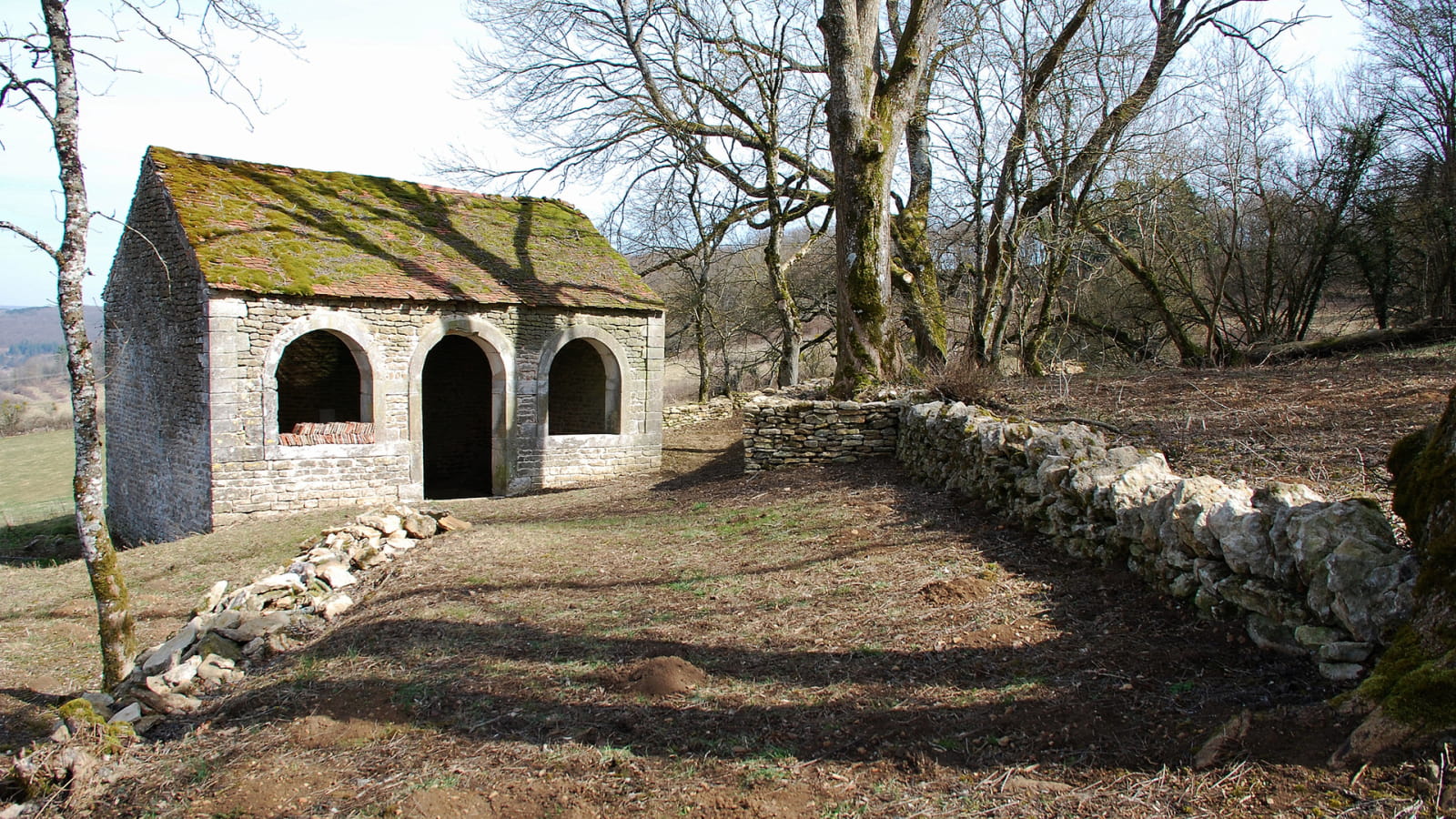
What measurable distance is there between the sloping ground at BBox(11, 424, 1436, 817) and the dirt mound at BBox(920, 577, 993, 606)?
24 millimetres

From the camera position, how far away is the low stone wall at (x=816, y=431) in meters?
9.87

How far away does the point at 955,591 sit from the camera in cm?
489

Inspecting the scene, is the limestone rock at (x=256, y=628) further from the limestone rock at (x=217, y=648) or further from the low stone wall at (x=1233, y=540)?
the low stone wall at (x=1233, y=540)

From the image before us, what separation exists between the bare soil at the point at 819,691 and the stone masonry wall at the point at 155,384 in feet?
22.7

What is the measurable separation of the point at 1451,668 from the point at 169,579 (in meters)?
11.0

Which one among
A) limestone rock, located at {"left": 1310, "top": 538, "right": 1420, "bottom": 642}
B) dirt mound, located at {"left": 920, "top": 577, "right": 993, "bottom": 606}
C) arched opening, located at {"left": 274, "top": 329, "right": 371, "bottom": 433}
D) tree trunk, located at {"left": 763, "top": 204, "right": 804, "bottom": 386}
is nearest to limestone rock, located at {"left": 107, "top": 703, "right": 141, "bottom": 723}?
dirt mound, located at {"left": 920, "top": 577, "right": 993, "bottom": 606}

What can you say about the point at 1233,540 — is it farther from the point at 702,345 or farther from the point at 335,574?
the point at 702,345

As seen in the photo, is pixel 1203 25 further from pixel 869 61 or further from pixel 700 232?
pixel 700 232

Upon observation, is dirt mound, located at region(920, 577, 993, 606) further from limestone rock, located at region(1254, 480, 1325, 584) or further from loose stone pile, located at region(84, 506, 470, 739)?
loose stone pile, located at region(84, 506, 470, 739)

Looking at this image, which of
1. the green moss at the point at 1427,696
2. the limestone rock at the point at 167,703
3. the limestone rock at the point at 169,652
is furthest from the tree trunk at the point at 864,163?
the green moss at the point at 1427,696

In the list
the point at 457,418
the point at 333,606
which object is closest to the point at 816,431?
the point at 333,606

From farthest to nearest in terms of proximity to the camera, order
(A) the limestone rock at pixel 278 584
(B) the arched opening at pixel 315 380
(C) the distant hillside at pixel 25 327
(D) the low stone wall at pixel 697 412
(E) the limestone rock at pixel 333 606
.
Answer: (C) the distant hillside at pixel 25 327 < (D) the low stone wall at pixel 697 412 < (B) the arched opening at pixel 315 380 < (A) the limestone rock at pixel 278 584 < (E) the limestone rock at pixel 333 606

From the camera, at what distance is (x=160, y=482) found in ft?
42.6

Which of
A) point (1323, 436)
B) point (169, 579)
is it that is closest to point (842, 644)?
point (1323, 436)
